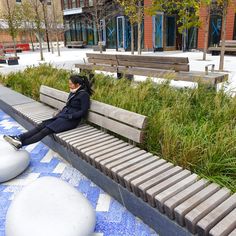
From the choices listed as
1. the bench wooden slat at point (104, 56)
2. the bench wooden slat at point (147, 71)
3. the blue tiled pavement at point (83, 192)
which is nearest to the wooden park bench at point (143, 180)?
the blue tiled pavement at point (83, 192)

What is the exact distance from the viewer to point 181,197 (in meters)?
2.36

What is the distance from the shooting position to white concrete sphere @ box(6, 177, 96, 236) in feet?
7.39

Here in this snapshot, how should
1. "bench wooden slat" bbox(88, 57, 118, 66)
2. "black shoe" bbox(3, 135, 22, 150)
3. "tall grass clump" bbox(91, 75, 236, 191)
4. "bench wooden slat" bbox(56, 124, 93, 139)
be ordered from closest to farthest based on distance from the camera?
1. "tall grass clump" bbox(91, 75, 236, 191)
2. "black shoe" bbox(3, 135, 22, 150)
3. "bench wooden slat" bbox(56, 124, 93, 139)
4. "bench wooden slat" bbox(88, 57, 118, 66)

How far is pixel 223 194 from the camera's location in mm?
2393

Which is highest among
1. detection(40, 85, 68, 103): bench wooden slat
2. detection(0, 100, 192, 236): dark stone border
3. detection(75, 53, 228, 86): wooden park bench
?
detection(75, 53, 228, 86): wooden park bench

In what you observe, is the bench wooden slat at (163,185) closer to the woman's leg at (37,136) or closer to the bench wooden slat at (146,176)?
the bench wooden slat at (146,176)

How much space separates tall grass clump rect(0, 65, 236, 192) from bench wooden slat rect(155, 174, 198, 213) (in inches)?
13.7

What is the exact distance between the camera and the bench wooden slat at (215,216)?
2010 mm

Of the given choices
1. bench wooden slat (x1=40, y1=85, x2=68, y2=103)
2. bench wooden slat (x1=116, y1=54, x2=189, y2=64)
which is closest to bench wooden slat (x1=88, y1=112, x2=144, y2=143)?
bench wooden slat (x1=40, y1=85, x2=68, y2=103)

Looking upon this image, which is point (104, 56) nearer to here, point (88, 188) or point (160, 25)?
point (88, 188)

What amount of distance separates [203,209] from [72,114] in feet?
8.40

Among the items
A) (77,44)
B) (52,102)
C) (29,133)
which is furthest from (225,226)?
(77,44)

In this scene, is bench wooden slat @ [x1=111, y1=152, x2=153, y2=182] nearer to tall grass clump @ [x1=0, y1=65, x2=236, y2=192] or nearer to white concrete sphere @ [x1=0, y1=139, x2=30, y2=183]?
tall grass clump @ [x1=0, y1=65, x2=236, y2=192]

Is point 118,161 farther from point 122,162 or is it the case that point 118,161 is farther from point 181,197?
point 181,197
